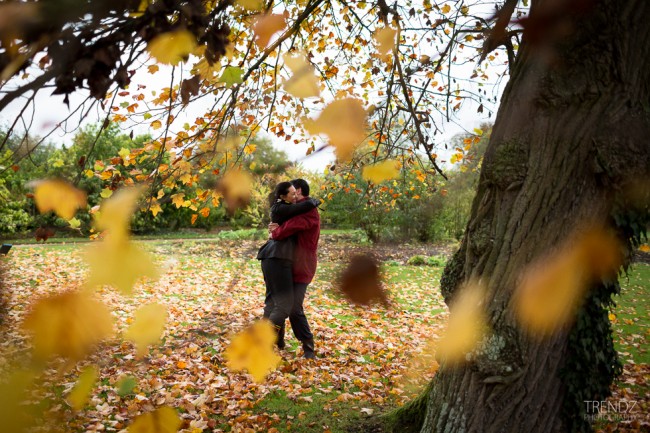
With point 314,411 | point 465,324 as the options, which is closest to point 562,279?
point 465,324

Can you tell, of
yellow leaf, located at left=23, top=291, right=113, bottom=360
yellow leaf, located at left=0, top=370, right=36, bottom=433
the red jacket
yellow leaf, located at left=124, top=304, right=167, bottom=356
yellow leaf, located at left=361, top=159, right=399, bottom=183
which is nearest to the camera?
yellow leaf, located at left=0, top=370, right=36, bottom=433

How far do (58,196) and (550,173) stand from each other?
2336 mm

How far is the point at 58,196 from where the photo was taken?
197 cm

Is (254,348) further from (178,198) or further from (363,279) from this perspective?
(363,279)

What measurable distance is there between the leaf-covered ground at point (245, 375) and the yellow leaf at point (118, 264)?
1.07 ft

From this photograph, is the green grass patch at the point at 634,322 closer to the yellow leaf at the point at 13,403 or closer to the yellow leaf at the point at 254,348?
the yellow leaf at the point at 254,348

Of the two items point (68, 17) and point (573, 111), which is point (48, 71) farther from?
A: point (573, 111)

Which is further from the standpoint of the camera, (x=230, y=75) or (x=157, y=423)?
(x=157, y=423)

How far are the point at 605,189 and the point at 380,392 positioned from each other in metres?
2.82

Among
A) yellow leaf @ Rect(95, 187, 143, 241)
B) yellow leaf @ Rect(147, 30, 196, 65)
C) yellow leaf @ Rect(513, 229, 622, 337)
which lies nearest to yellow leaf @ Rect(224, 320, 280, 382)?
yellow leaf @ Rect(95, 187, 143, 241)

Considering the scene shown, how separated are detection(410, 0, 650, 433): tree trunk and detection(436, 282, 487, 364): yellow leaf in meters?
0.06

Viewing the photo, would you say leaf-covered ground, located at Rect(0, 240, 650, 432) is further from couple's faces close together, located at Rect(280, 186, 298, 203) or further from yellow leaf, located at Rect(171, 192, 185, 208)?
couple's faces close together, located at Rect(280, 186, 298, 203)

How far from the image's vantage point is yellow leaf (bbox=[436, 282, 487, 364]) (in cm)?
223

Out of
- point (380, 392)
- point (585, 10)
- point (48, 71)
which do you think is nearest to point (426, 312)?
point (380, 392)
